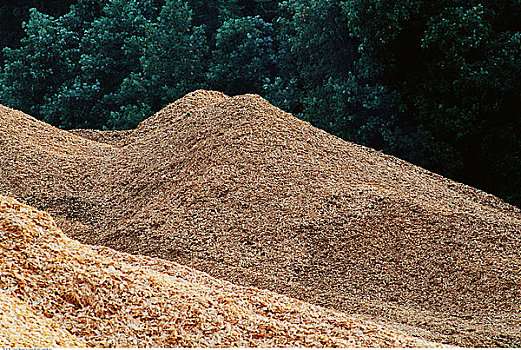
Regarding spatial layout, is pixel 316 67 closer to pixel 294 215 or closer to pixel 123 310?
pixel 294 215

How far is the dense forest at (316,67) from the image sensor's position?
26.6 feet

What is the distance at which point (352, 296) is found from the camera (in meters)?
4.31

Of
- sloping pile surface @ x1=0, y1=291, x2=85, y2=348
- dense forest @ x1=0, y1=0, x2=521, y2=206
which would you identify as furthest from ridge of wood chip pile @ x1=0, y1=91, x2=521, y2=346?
sloping pile surface @ x1=0, y1=291, x2=85, y2=348

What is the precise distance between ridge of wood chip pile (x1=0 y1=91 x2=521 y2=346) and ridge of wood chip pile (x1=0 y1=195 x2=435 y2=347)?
944 millimetres

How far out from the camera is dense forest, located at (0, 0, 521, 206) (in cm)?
810

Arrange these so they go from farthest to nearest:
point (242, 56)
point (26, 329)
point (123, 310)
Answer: point (242, 56) < point (123, 310) < point (26, 329)

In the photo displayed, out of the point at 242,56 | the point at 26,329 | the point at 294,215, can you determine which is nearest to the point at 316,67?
the point at 242,56

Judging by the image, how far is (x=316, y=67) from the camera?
995cm

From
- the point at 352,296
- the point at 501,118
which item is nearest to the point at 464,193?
the point at 501,118

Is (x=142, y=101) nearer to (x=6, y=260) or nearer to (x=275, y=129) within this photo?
(x=275, y=129)

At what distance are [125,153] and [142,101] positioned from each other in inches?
140

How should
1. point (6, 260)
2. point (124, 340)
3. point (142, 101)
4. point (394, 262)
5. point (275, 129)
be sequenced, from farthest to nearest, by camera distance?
point (142, 101) → point (275, 129) → point (394, 262) → point (6, 260) → point (124, 340)

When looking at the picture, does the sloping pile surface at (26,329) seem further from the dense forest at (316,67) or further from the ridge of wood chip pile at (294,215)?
the dense forest at (316,67)

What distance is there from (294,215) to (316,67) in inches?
210
